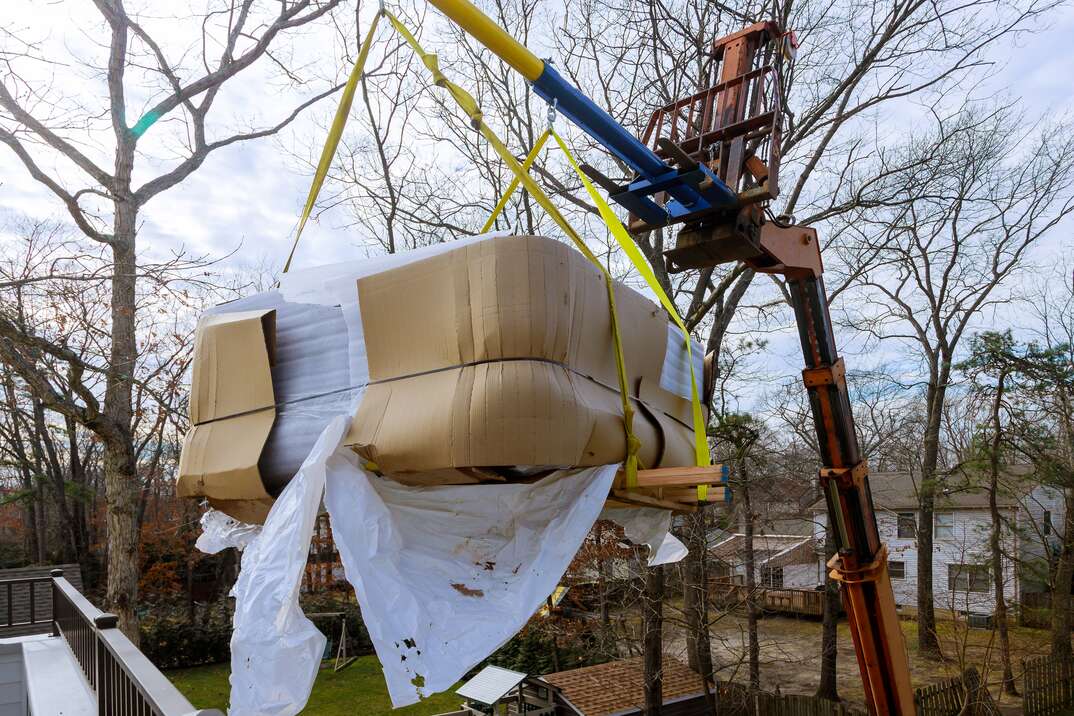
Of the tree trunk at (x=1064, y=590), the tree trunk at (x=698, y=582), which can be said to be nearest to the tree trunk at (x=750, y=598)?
the tree trunk at (x=698, y=582)

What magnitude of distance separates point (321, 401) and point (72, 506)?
23.8 m

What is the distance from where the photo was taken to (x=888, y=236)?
547 inches

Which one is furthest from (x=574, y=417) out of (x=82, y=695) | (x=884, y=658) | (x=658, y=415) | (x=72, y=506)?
(x=72, y=506)

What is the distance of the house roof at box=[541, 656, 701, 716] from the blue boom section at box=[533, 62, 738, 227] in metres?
10.1

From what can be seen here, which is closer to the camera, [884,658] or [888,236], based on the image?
[884,658]

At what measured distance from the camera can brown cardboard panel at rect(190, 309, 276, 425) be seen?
105 inches

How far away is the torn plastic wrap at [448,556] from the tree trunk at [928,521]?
16839 millimetres

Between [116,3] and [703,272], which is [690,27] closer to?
[703,272]

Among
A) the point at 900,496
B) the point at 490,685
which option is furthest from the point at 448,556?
the point at 900,496

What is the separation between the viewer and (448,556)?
250cm

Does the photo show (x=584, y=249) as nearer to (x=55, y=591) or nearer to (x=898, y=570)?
(x=55, y=591)

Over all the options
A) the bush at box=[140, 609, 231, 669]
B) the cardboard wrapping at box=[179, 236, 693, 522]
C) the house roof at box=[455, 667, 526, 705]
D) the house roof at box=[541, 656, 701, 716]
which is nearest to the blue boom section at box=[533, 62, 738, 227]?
the cardboard wrapping at box=[179, 236, 693, 522]

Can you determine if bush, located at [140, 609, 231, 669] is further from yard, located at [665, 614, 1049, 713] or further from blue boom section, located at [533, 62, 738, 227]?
blue boom section, located at [533, 62, 738, 227]

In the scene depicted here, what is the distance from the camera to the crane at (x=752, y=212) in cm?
308
